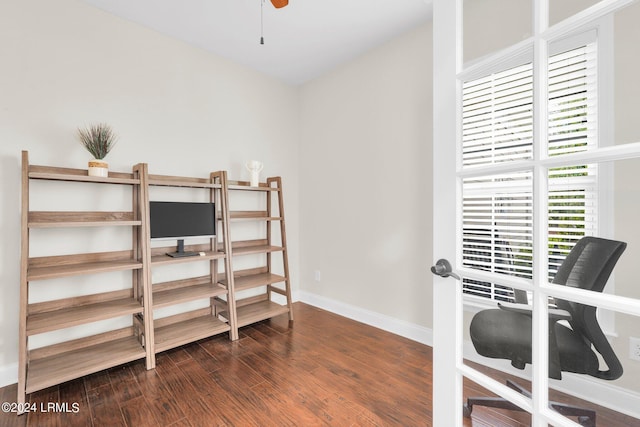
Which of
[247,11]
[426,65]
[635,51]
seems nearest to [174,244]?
[247,11]

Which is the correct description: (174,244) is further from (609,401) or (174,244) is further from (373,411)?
(609,401)

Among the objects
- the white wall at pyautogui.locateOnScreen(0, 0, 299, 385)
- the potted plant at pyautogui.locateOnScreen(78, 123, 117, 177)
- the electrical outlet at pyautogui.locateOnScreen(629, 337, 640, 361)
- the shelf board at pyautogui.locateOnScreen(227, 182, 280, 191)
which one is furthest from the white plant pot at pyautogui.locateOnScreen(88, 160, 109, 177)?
the electrical outlet at pyautogui.locateOnScreen(629, 337, 640, 361)

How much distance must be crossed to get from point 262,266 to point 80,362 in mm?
1715

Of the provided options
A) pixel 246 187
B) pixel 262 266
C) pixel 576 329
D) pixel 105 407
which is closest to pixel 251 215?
pixel 246 187

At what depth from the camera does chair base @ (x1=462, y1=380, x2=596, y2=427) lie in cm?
76

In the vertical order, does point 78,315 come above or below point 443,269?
below

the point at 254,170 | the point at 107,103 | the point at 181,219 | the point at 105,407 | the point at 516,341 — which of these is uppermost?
the point at 107,103

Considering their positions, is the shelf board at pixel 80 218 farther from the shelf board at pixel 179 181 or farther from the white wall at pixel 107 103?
the shelf board at pixel 179 181

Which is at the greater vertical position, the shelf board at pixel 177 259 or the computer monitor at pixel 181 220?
the computer monitor at pixel 181 220

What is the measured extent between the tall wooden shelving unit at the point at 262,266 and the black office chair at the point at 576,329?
7.35 feet

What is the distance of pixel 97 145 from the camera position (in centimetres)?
213

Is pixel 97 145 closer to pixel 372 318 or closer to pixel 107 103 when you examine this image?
pixel 107 103

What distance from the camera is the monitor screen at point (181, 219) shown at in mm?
2391

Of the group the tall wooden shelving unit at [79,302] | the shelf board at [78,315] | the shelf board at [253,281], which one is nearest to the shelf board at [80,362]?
the tall wooden shelving unit at [79,302]
